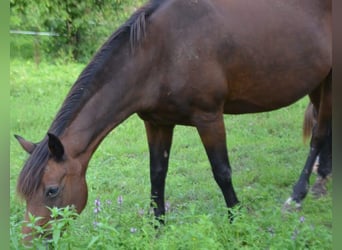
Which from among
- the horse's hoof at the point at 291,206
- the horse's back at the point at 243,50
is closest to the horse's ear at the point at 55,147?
the horse's back at the point at 243,50

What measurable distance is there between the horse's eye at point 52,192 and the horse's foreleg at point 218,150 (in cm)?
101

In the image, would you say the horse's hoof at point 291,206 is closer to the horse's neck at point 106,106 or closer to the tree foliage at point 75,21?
the horse's neck at point 106,106

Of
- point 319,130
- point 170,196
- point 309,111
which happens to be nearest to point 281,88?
point 319,130

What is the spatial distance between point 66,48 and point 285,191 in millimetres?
5189

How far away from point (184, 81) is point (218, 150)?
1.72ft

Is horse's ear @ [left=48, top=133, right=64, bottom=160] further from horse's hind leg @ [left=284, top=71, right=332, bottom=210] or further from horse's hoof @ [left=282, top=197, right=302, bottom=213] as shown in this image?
horse's hind leg @ [left=284, top=71, right=332, bottom=210]

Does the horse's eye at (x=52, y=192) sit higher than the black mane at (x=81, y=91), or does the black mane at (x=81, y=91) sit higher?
the black mane at (x=81, y=91)

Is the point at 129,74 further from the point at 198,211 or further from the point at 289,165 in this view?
the point at 289,165

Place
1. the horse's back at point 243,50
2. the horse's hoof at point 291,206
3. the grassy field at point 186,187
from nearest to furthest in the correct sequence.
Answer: the grassy field at point 186,187
the horse's back at point 243,50
the horse's hoof at point 291,206

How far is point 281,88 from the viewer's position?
358cm

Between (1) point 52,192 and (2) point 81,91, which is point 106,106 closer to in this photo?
(2) point 81,91

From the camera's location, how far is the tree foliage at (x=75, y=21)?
707cm

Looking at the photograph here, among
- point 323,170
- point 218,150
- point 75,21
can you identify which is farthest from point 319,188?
point 75,21

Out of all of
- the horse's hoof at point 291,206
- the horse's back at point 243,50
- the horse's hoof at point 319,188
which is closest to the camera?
the horse's back at point 243,50
